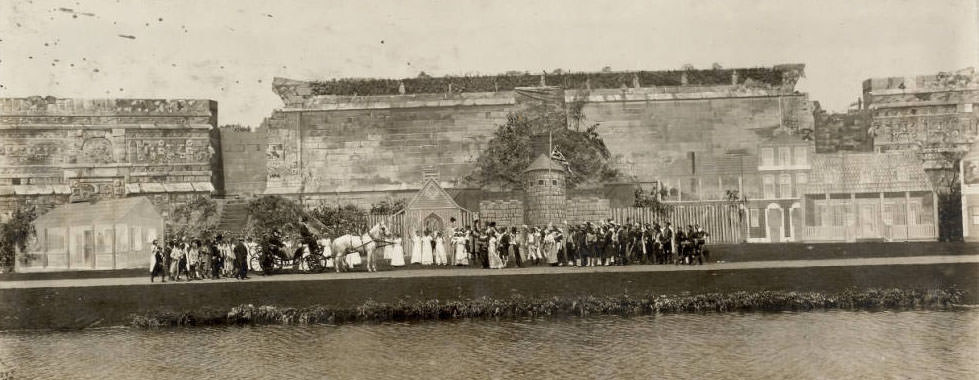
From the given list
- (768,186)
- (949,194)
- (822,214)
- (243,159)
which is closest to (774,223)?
(768,186)

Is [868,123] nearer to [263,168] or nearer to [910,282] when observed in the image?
[910,282]

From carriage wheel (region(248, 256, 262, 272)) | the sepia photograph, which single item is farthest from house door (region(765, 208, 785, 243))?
carriage wheel (region(248, 256, 262, 272))

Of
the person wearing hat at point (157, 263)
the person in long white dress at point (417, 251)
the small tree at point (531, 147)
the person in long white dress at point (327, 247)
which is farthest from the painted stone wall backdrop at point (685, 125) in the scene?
the person wearing hat at point (157, 263)

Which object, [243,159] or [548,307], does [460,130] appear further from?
[548,307]

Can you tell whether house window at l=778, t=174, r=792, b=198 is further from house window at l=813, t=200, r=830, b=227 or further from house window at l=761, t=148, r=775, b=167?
A: house window at l=813, t=200, r=830, b=227

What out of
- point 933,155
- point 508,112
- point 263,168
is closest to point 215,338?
point 508,112

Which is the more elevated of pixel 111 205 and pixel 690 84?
pixel 690 84
